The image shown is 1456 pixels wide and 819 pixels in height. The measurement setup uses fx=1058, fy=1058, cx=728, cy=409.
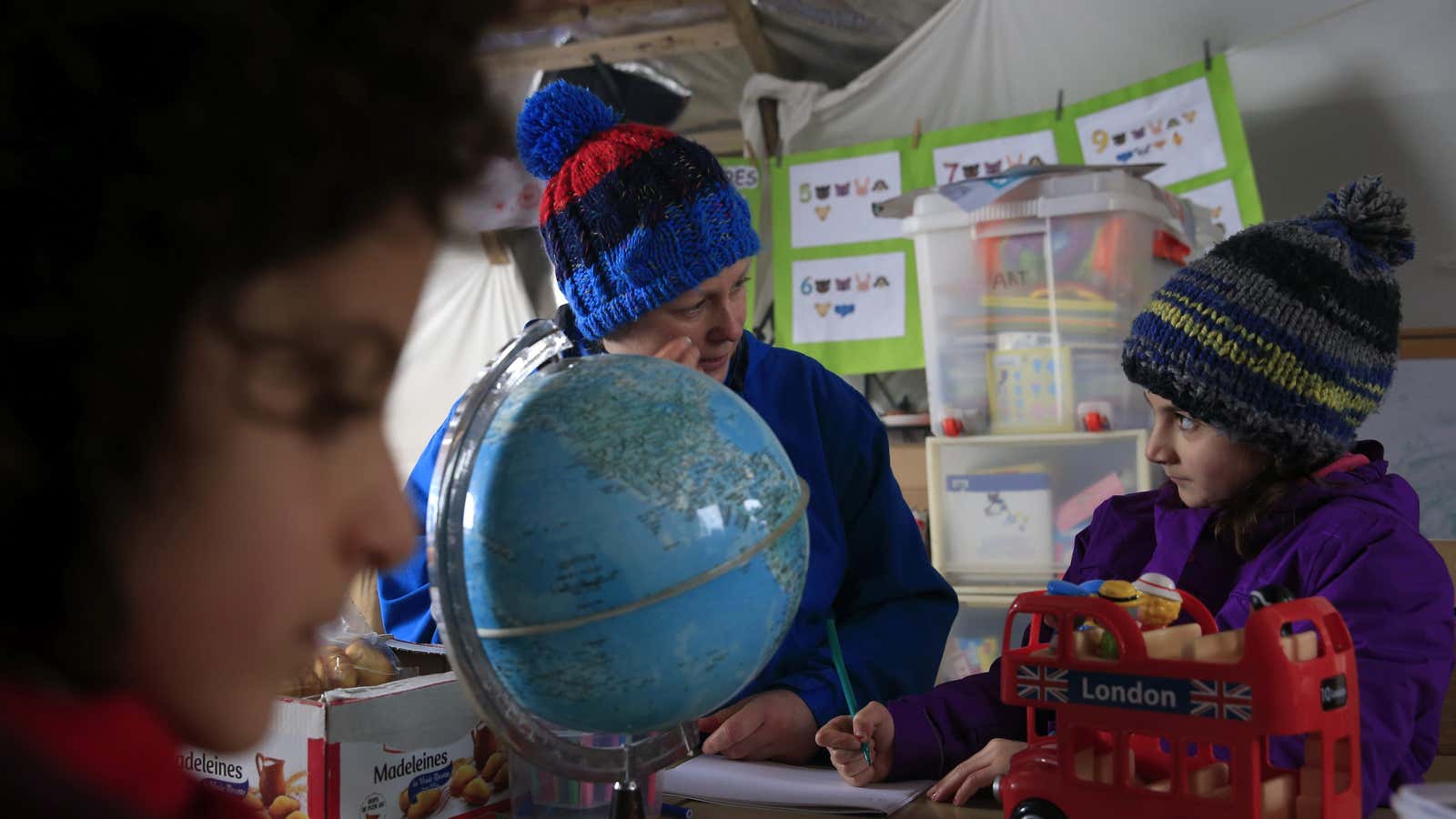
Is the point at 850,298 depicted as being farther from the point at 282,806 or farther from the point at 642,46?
the point at 282,806

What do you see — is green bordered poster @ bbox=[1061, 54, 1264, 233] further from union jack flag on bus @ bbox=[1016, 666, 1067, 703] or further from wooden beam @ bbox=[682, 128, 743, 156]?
union jack flag on bus @ bbox=[1016, 666, 1067, 703]

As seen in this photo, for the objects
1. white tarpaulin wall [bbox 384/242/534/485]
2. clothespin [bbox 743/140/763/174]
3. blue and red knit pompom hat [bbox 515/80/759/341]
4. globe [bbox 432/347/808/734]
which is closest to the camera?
globe [bbox 432/347/808/734]

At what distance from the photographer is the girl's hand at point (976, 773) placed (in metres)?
1.03

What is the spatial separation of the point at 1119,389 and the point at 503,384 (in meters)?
2.24

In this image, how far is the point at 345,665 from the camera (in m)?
1.00

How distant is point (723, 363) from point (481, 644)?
0.76 meters

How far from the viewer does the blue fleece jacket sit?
1371 millimetres

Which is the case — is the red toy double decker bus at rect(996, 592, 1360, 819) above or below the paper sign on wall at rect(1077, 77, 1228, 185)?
below

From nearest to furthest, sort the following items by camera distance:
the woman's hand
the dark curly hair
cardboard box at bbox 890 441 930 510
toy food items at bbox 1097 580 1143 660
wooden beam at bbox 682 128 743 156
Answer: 1. the dark curly hair
2. toy food items at bbox 1097 580 1143 660
3. the woman's hand
4. cardboard box at bbox 890 441 930 510
5. wooden beam at bbox 682 128 743 156

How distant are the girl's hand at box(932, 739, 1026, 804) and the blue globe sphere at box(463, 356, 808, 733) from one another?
40 centimetres

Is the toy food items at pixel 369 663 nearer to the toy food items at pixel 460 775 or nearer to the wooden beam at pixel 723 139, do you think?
the toy food items at pixel 460 775

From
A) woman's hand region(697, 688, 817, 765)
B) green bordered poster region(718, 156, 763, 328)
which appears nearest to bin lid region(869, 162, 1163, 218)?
green bordered poster region(718, 156, 763, 328)

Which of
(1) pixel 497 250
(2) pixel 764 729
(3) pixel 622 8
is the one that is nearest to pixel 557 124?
(2) pixel 764 729

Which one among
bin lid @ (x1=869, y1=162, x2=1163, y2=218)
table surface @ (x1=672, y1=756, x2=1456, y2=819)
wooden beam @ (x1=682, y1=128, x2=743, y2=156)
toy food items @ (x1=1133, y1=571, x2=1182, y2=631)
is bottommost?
table surface @ (x1=672, y1=756, x2=1456, y2=819)
